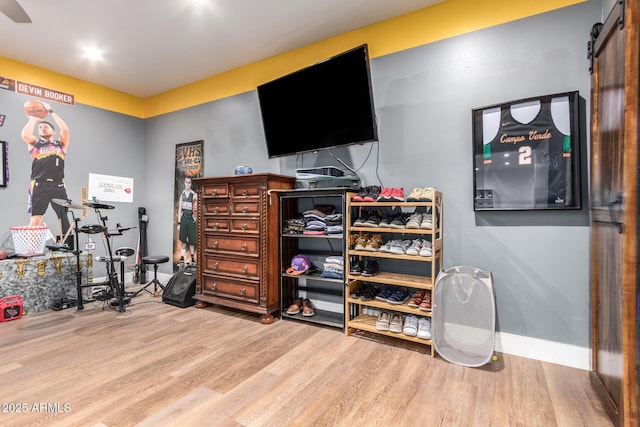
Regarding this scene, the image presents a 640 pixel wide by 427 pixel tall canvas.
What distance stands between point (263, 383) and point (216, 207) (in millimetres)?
1991

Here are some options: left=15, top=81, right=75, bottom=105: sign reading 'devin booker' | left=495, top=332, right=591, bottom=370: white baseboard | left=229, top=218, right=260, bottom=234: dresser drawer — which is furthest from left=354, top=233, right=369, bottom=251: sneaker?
left=15, top=81, right=75, bottom=105: sign reading 'devin booker'

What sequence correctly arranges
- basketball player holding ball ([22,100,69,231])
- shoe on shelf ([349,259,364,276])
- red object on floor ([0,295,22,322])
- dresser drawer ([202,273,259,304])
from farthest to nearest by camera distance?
basketball player holding ball ([22,100,69,231]) < dresser drawer ([202,273,259,304]) < red object on floor ([0,295,22,322]) < shoe on shelf ([349,259,364,276])

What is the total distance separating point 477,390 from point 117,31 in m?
4.26

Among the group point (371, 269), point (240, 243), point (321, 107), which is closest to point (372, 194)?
point (371, 269)

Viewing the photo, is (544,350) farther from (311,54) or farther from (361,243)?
(311,54)

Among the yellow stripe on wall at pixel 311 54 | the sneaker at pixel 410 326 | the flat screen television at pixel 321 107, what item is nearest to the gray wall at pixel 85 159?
the yellow stripe on wall at pixel 311 54

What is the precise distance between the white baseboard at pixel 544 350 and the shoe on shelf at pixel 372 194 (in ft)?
4.61

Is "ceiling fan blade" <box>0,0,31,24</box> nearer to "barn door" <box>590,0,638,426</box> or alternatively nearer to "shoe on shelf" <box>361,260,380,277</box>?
"shoe on shelf" <box>361,260,380,277</box>

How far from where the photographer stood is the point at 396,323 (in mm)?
2453

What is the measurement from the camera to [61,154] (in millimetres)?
3930

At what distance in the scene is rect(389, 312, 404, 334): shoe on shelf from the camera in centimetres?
241

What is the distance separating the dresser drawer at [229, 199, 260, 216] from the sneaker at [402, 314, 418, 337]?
1.65m

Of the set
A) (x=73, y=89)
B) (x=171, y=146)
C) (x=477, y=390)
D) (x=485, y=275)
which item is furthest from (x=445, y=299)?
(x=73, y=89)

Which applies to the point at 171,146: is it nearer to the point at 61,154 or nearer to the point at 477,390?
the point at 61,154
